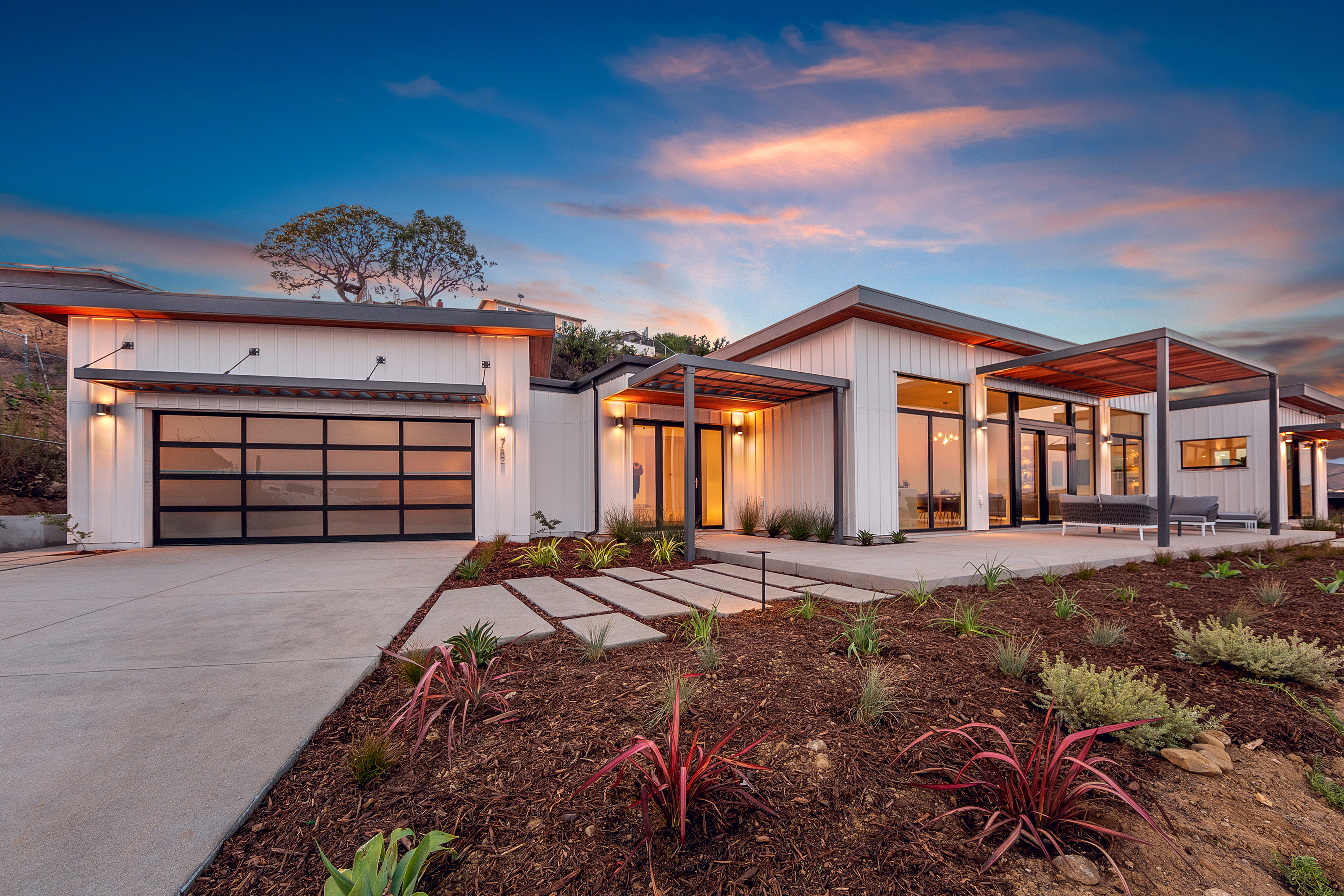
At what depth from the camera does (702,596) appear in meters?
4.47

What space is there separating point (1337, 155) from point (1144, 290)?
3.89 m

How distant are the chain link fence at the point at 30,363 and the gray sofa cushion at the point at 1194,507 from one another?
21.5 meters

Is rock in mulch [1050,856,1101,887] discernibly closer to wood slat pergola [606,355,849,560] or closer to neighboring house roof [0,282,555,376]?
wood slat pergola [606,355,849,560]

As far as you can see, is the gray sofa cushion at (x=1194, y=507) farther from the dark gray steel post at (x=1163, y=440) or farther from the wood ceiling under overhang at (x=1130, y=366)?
the wood ceiling under overhang at (x=1130, y=366)

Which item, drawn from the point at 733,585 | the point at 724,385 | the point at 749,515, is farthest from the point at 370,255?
the point at 733,585

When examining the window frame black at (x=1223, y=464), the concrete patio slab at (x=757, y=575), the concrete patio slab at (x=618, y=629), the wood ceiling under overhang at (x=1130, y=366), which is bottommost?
the concrete patio slab at (x=757, y=575)

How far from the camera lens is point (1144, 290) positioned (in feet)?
39.0

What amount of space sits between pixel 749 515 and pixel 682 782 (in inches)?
332

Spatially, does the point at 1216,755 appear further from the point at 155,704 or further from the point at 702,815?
the point at 155,704

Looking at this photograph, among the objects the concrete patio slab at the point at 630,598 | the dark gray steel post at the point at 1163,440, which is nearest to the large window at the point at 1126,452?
the dark gray steel post at the point at 1163,440

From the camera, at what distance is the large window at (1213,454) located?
14445 mm

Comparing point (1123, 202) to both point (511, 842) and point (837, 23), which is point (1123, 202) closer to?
point (837, 23)

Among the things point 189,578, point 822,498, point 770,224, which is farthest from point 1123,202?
point 189,578

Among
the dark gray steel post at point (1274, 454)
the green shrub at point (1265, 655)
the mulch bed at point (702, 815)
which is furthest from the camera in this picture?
the dark gray steel post at point (1274, 454)
